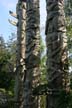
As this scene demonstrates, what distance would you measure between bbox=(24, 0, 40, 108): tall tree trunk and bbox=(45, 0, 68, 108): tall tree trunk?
6.94 feet

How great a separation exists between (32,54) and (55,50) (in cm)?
245

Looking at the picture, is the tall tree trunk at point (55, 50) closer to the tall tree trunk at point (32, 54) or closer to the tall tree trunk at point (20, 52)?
the tall tree trunk at point (32, 54)

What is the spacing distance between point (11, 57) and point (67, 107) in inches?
1291

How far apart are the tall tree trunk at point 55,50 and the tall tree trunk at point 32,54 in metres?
2.12

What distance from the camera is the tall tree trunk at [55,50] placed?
18.3 feet

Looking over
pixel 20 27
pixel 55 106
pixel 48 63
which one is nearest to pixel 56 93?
pixel 55 106

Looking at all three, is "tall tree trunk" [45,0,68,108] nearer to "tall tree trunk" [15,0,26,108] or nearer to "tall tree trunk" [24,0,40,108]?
"tall tree trunk" [24,0,40,108]

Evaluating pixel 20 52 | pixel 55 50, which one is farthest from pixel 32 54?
pixel 20 52

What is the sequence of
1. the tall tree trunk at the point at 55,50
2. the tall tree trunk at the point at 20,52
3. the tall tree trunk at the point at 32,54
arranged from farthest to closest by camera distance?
the tall tree trunk at the point at 20,52
the tall tree trunk at the point at 32,54
the tall tree trunk at the point at 55,50

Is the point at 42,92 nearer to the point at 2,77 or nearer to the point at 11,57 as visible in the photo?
the point at 2,77

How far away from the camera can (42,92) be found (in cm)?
563

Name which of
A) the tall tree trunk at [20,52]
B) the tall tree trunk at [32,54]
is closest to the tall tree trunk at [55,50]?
the tall tree trunk at [32,54]

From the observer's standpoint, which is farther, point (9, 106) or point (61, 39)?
point (9, 106)

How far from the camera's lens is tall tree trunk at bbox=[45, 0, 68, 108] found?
18.3 feet
